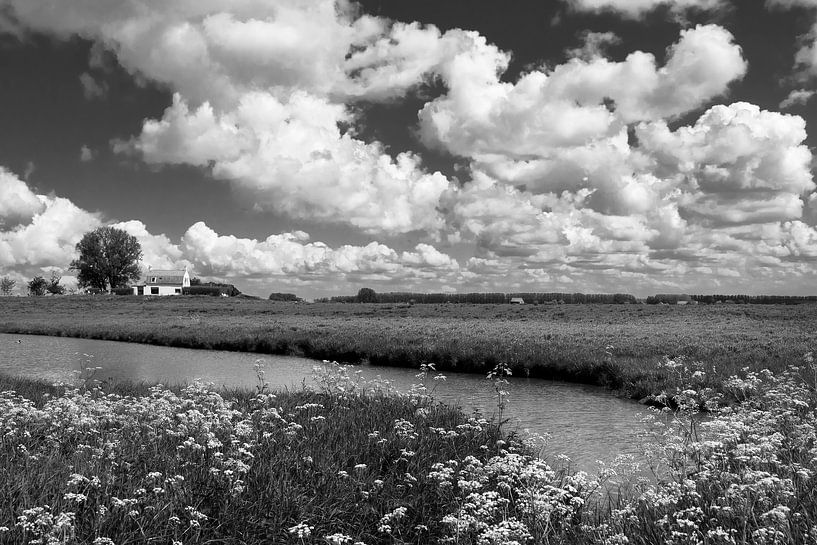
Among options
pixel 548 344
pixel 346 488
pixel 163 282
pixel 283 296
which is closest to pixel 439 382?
pixel 548 344

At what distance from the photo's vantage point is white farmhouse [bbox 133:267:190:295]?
148375 millimetres

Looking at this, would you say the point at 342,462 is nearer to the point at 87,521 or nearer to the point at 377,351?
the point at 87,521

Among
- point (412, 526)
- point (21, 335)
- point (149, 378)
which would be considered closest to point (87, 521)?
point (412, 526)

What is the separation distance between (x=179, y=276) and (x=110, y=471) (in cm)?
15812

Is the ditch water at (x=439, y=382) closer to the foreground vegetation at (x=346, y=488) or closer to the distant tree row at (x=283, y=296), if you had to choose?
the foreground vegetation at (x=346, y=488)

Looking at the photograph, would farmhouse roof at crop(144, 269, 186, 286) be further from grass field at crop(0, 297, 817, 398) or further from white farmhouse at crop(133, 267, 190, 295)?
grass field at crop(0, 297, 817, 398)

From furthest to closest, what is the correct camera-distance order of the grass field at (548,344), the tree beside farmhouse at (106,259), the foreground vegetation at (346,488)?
the tree beside farmhouse at (106,259), the grass field at (548,344), the foreground vegetation at (346,488)

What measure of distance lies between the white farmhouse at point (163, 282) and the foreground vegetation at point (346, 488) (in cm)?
14629

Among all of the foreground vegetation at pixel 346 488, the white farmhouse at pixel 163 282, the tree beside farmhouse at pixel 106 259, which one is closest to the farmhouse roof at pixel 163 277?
the white farmhouse at pixel 163 282

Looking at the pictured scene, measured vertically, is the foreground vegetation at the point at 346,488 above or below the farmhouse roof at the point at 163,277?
below

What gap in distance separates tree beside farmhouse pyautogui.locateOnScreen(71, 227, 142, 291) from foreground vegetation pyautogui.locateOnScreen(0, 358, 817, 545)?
418ft

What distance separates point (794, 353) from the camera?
24359 mm

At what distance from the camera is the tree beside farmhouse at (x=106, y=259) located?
124 m

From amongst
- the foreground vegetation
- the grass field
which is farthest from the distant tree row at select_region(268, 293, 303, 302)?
the foreground vegetation
